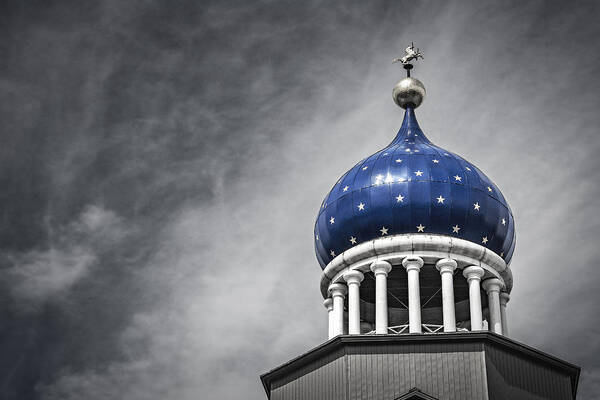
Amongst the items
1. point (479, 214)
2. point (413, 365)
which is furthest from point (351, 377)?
point (479, 214)

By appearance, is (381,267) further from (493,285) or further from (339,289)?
(493,285)

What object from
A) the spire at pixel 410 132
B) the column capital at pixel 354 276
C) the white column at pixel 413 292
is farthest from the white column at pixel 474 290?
the spire at pixel 410 132

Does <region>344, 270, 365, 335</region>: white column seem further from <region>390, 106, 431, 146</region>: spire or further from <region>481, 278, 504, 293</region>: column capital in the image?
<region>390, 106, 431, 146</region>: spire

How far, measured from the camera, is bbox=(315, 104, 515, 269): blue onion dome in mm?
34500

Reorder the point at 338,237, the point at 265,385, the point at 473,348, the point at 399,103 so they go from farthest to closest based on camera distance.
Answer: the point at 399,103 → the point at 338,237 → the point at 265,385 → the point at 473,348

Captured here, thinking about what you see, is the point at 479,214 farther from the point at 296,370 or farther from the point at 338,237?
the point at 296,370

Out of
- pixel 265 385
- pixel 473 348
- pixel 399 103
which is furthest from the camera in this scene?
pixel 399 103

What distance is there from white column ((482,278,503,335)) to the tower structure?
0.10ft

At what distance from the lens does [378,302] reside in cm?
3375

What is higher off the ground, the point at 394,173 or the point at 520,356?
the point at 394,173

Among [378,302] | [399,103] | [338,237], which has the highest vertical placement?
[399,103]

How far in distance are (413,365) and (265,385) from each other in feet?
15.7

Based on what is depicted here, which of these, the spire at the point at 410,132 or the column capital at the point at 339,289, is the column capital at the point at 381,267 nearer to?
the column capital at the point at 339,289

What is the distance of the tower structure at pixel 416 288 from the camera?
3098 centimetres
